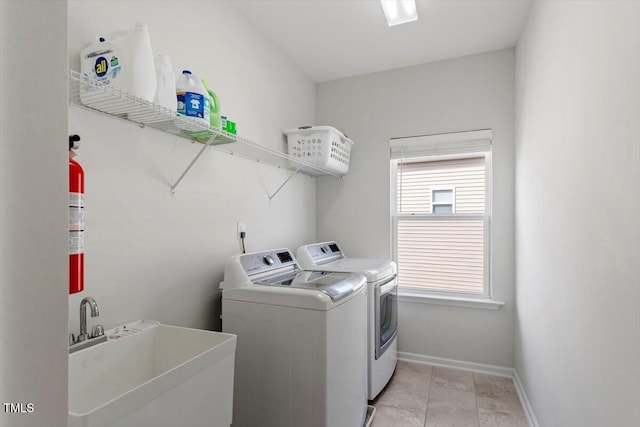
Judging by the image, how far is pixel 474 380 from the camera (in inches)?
105

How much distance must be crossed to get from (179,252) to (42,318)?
1.43m

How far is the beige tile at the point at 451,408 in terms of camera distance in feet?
7.06

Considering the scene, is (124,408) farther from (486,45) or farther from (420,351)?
(486,45)

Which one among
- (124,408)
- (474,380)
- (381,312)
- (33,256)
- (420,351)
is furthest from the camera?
(420,351)

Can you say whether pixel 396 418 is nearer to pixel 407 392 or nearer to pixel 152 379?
pixel 407 392

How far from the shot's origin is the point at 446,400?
2395 millimetres

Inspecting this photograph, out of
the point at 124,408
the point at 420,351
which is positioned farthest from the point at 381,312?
the point at 124,408

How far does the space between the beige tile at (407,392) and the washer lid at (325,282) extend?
1009mm

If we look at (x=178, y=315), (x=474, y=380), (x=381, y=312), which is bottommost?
(x=474, y=380)

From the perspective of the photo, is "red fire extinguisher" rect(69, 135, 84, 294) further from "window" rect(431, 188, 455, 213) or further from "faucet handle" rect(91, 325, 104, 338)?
"window" rect(431, 188, 455, 213)

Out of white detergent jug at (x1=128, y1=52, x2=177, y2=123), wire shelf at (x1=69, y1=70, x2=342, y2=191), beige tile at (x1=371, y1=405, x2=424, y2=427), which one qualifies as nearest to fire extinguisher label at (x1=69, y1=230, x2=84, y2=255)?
wire shelf at (x1=69, y1=70, x2=342, y2=191)

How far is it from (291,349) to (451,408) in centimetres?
140

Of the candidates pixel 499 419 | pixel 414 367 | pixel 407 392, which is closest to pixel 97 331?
pixel 407 392

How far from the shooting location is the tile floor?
217 cm
